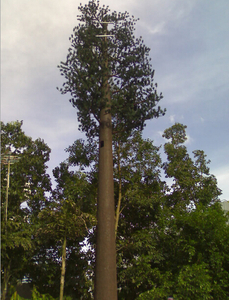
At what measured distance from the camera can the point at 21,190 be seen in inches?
556

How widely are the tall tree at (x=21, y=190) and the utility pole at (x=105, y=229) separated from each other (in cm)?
626

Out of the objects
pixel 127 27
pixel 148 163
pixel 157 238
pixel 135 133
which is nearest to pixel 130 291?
pixel 157 238

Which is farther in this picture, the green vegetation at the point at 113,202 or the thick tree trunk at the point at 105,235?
the green vegetation at the point at 113,202

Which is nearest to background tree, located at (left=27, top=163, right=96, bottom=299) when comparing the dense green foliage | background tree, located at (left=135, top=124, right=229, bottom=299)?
the dense green foliage

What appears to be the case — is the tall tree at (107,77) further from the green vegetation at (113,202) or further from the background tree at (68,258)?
the background tree at (68,258)

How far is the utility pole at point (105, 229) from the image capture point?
642 cm

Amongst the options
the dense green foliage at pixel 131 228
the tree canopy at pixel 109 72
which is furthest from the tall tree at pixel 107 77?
the dense green foliage at pixel 131 228

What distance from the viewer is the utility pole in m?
6.42

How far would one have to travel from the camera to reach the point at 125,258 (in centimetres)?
1327

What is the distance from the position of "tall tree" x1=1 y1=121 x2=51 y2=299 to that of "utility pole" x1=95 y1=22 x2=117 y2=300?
20.5ft

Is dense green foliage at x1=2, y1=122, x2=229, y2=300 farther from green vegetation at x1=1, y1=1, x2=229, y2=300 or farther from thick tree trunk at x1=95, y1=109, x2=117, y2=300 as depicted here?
thick tree trunk at x1=95, y1=109, x2=117, y2=300

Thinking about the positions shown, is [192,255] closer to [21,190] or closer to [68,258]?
[68,258]

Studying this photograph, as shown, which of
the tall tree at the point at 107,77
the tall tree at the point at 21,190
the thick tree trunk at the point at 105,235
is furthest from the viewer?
the tall tree at the point at 21,190

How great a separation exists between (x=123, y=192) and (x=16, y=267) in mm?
6308
